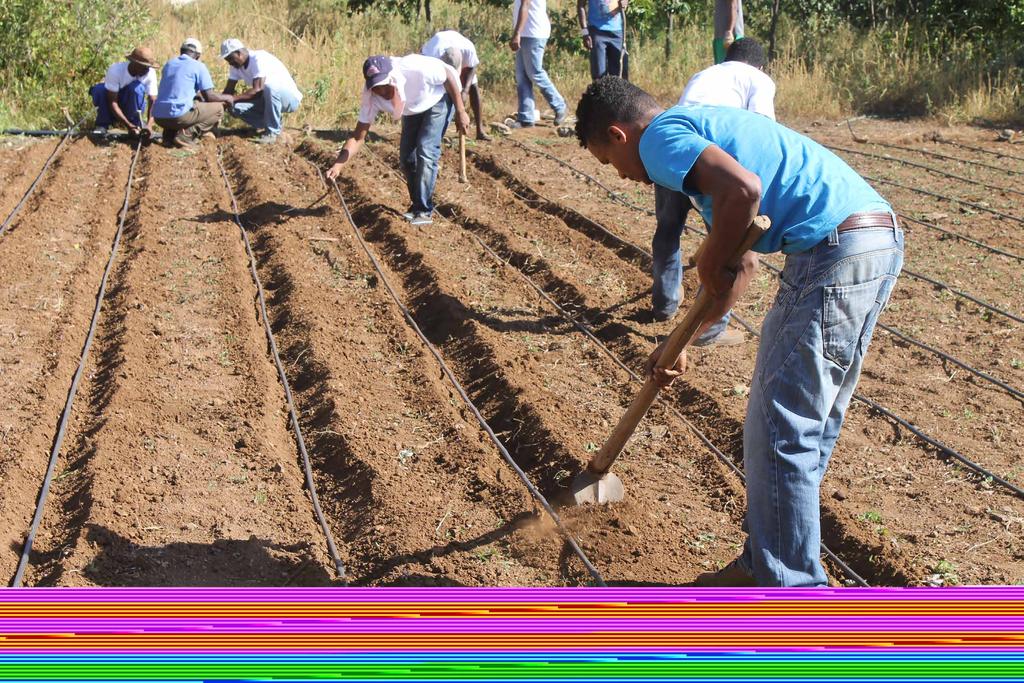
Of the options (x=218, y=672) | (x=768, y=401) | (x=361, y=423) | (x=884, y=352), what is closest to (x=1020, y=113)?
(x=884, y=352)

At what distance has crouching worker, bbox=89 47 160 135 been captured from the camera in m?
10.0

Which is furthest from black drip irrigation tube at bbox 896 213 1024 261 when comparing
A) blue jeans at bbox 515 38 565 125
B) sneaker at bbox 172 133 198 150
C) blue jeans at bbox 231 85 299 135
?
sneaker at bbox 172 133 198 150

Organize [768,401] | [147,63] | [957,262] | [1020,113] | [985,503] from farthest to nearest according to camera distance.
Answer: [1020,113]
[147,63]
[957,262]
[985,503]
[768,401]

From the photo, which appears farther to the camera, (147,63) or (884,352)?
(147,63)

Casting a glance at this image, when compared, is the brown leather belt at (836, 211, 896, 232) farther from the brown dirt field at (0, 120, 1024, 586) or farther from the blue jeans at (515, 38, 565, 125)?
the blue jeans at (515, 38, 565, 125)

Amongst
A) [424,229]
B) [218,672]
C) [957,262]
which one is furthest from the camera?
[424,229]

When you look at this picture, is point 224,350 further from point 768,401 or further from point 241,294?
point 768,401

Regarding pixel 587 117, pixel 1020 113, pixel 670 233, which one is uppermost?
pixel 587 117

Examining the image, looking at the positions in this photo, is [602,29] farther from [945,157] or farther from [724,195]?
[724,195]

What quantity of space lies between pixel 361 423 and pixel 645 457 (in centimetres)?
122

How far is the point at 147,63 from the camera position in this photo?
32.9 feet

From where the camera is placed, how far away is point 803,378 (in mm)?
2686

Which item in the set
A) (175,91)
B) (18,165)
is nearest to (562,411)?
(18,165)

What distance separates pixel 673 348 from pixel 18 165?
7847 millimetres
